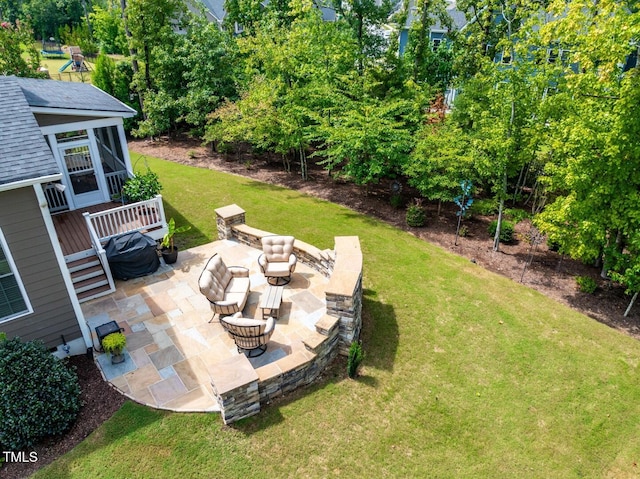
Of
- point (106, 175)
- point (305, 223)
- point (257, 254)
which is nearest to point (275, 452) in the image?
point (257, 254)

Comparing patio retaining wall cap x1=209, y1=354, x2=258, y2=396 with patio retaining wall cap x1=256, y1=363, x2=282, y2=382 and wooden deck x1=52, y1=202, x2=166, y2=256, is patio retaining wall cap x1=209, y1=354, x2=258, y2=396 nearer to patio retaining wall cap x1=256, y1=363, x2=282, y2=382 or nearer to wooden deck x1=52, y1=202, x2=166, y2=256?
patio retaining wall cap x1=256, y1=363, x2=282, y2=382

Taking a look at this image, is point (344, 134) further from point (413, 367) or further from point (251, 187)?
point (413, 367)

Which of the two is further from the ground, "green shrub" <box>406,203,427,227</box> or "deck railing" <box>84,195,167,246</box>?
"deck railing" <box>84,195,167,246</box>

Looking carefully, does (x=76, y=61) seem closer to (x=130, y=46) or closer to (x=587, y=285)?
(x=130, y=46)

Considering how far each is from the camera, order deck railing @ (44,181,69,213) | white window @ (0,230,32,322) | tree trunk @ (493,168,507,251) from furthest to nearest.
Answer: tree trunk @ (493,168,507,251) → deck railing @ (44,181,69,213) → white window @ (0,230,32,322)

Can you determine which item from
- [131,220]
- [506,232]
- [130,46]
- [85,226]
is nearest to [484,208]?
[506,232]

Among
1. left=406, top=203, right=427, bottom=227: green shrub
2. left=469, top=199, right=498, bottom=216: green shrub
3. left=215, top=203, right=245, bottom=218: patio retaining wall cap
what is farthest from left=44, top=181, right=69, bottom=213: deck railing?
left=469, top=199, right=498, bottom=216: green shrub

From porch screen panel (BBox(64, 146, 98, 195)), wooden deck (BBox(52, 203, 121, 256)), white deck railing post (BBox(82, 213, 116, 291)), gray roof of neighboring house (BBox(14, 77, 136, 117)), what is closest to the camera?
white deck railing post (BBox(82, 213, 116, 291))
